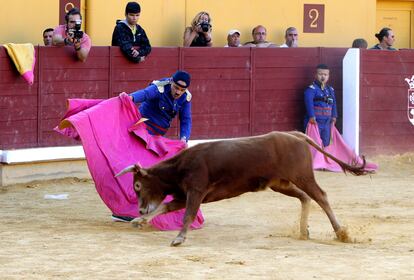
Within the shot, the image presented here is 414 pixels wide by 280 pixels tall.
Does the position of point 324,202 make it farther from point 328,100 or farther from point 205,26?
point 328,100

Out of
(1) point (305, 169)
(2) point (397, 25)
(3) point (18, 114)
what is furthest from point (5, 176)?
(2) point (397, 25)

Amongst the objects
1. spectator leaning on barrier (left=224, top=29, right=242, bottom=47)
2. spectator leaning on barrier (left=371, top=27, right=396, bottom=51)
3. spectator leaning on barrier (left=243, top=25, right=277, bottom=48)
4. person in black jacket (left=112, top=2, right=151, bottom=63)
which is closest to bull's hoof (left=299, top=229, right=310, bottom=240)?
person in black jacket (left=112, top=2, right=151, bottom=63)

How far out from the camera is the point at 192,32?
1117 centimetres

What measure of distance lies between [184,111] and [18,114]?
2342mm

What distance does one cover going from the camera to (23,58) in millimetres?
9398

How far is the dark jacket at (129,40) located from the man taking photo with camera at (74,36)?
35 cm

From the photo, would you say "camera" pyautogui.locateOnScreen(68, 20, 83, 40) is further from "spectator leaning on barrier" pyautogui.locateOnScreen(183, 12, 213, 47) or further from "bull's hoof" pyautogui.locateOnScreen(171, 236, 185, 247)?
"bull's hoof" pyautogui.locateOnScreen(171, 236, 185, 247)

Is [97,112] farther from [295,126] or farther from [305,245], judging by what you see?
[295,126]

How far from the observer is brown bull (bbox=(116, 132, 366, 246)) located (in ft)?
22.4

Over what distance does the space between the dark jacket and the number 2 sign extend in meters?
3.37

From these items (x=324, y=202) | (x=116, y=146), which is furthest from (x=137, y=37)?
(x=324, y=202)

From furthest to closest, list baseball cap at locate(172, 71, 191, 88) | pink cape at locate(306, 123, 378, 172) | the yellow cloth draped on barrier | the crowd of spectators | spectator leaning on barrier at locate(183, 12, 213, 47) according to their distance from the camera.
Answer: pink cape at locate(306, 123, 378, 172), spectator leaning on barrier at locate(183, 12, 213, 47), the crowd of spectators, the yellow cloth draped on barrier, baseball cap at locate(172, 71, 191, 88)

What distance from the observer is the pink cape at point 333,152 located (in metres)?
11.5

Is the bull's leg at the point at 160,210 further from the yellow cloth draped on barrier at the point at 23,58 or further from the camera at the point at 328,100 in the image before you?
the camera at the point at 328,100
